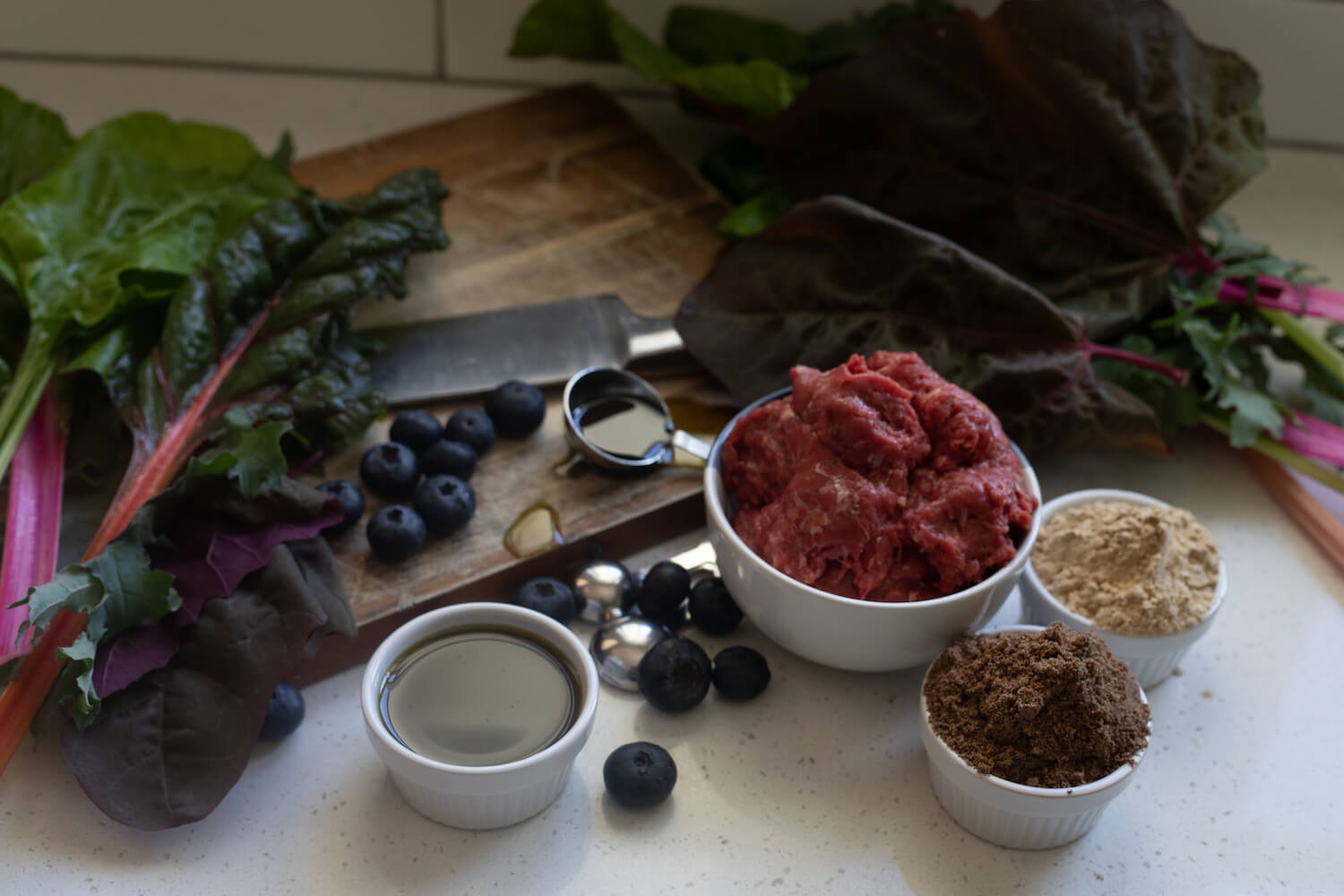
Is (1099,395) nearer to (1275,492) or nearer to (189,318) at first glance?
(1275,492)

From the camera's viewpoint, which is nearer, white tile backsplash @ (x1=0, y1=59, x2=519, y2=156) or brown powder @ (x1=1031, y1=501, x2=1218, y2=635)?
brown powder @ (x1=1031, y1=501, x2=1218, y2=635)

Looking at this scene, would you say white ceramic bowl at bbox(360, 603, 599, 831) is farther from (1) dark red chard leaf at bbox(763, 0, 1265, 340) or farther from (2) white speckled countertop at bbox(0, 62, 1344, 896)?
(1) dark red chard leaf at bbox(763, 0, 1265, 340)

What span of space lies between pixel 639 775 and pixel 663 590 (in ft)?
0.88

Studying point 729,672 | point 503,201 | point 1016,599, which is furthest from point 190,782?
point 503,201

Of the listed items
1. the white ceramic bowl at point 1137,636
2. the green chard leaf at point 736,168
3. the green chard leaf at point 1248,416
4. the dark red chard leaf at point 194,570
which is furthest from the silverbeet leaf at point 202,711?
the green chard leaf at point 1248,416

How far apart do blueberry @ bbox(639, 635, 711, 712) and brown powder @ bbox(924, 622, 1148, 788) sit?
0.27 metres

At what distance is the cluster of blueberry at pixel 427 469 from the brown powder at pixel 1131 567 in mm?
719

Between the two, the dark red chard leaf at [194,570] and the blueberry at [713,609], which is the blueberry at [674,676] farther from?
the dark red chard leaf at [194,570]

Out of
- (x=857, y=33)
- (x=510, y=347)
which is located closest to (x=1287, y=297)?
(x=857, y=33)

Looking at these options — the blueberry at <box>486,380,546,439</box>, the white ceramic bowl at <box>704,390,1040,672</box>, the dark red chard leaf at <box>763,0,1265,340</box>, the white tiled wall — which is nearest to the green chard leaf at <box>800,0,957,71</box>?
the white tiled wall

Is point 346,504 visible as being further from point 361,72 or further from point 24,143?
point 361,72

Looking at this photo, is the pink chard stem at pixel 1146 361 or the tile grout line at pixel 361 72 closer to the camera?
the pink chard stem at pixel 1146 361

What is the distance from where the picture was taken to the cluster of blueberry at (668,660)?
123cm

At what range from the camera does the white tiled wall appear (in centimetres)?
217
